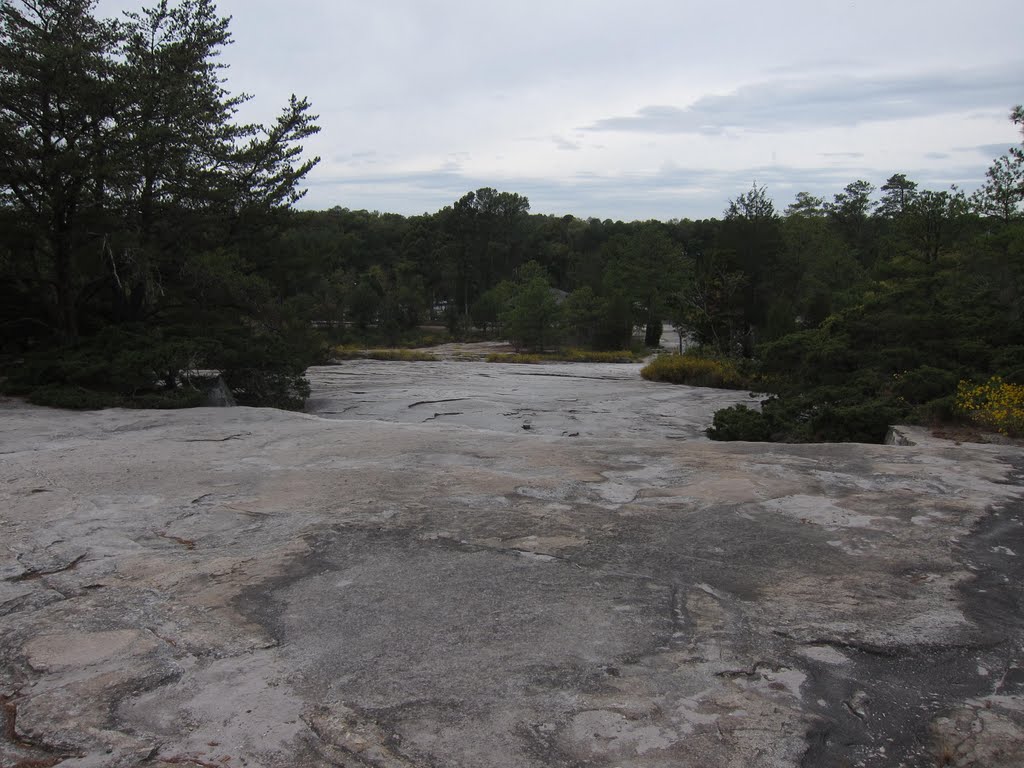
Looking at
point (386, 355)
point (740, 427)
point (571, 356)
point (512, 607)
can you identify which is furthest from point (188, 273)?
point (571, 356)

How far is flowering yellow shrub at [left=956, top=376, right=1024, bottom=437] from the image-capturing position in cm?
855

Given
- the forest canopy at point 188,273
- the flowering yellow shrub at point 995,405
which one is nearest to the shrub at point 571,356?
the forest canopy at point 188,273

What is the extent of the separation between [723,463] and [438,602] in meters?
3.43

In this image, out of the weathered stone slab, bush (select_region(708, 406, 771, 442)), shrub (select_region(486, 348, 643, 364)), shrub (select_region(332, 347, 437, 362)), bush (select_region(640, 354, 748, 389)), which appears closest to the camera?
the weathered stone slab

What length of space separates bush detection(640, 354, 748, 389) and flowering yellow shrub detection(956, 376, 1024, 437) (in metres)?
11.2

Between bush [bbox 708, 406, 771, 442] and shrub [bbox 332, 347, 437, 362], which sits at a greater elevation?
bush [bbox 708, 406, 771, 442]

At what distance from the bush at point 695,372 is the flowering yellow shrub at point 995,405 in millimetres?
11179

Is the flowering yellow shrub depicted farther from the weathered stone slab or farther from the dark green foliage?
the dark green foliage

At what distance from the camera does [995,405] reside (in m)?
9.04

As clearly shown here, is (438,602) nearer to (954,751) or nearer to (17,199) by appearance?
(954,751)

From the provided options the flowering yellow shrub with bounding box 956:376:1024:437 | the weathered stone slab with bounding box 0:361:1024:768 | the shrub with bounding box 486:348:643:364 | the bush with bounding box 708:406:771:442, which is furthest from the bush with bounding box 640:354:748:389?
the weathered stone slab with bounding box 0:361:1024:768

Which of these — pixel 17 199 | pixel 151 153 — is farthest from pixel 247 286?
pixel 17 199

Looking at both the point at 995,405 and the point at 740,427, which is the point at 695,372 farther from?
the point at 995,405

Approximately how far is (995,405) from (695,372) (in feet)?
44.6
